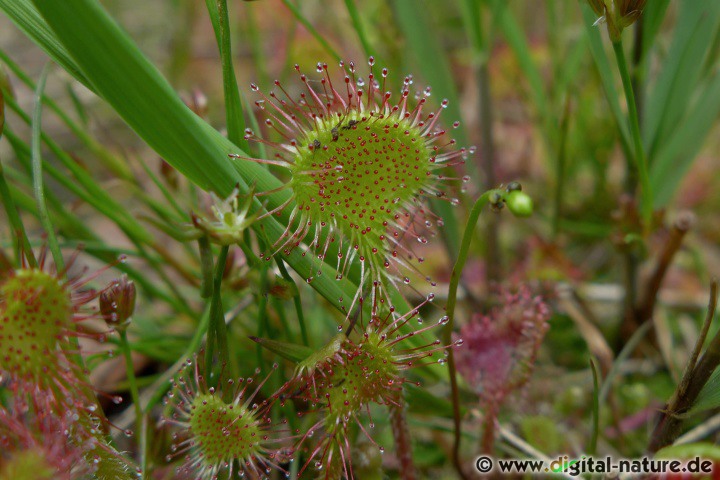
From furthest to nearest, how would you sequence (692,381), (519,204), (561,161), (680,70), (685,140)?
(561,161)
(685,140)
(680,70)
(692,381)
(519,204)

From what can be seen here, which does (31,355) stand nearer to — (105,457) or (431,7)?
(105,457)

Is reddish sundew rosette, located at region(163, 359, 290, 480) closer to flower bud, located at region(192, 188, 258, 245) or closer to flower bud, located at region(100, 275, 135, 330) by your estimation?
flower bud, located at region(100, 275, 135, 330)

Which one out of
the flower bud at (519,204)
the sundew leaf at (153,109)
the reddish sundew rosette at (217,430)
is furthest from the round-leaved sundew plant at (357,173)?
the reddish sundew rosette at (217,430)

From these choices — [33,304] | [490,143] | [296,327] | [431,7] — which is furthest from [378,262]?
[431,7]

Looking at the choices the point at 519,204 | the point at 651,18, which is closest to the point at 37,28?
the point at 519,204

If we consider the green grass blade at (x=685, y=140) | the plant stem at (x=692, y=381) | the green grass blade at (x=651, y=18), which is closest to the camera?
the plant stem at (x=692, y=381)

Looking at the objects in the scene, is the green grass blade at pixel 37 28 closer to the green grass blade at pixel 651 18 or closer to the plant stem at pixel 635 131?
the plant stem at pixel 635 131

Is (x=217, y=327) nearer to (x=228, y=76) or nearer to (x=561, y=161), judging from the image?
(x=228, y=76)
